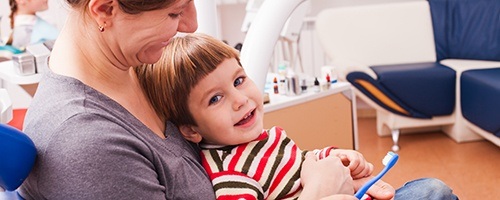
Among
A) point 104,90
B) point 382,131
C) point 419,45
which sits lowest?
point 382,131

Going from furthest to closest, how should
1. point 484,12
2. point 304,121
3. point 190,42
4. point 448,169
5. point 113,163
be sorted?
1. point 484,12
2. point 448,169
3. point 304,121
4. point 190,42
5. point 113,163

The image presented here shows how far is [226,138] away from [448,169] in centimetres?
242

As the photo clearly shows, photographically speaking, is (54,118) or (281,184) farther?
(281,184)

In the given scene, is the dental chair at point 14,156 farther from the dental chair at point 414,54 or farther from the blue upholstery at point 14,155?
the dental chair at point 414,54

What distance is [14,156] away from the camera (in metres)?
0.84

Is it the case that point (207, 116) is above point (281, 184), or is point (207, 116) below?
above

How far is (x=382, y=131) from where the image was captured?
13.0ft

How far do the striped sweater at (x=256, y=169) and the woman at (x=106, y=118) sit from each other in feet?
0.13

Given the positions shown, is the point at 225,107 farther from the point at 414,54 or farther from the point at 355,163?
the point at 414,54

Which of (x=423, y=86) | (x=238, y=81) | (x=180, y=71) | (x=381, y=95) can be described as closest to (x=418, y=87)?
(x=423, y=86)

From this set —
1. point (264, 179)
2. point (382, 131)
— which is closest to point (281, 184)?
point (264, 179)

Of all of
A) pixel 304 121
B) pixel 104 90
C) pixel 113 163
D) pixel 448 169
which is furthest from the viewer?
pixel 448 169

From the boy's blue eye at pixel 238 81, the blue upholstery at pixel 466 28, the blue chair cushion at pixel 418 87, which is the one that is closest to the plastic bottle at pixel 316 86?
the boy's blue eye at pixel 238 81

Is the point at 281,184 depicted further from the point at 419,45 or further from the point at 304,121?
the point at 419,45
